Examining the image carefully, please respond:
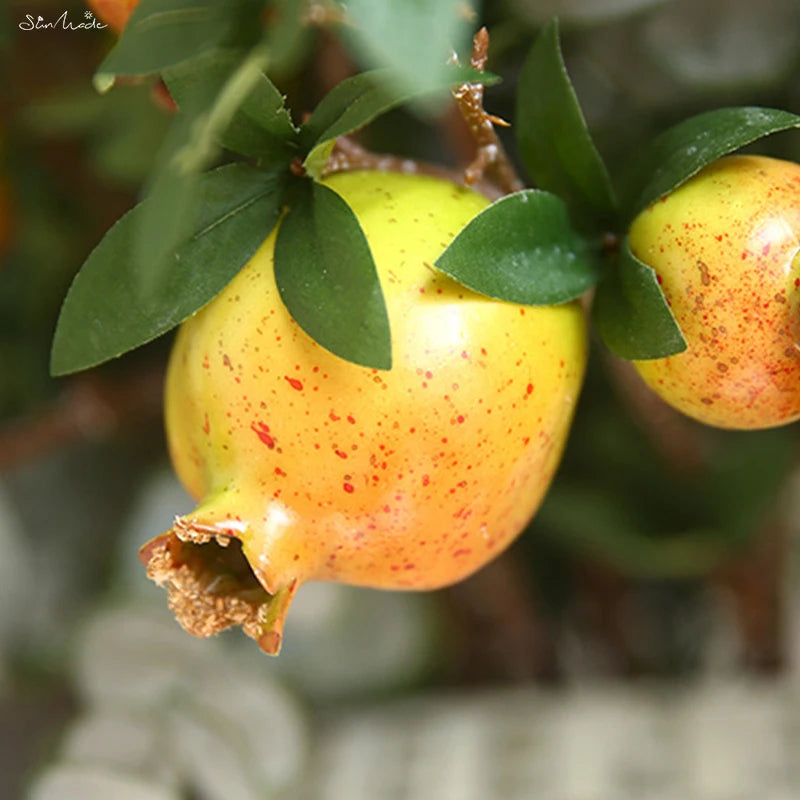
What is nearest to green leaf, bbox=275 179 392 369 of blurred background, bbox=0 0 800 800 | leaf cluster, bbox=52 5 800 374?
leaf cluster, bbox=52 5 800 374

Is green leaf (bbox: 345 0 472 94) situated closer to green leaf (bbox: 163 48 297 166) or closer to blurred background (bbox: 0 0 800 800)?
green leaf (bbox: 163 48 297 166)

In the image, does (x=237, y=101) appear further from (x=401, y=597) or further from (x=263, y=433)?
(x=401, y=597)

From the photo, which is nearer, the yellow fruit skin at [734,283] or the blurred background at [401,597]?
the yellow fruit skin at [734,283]

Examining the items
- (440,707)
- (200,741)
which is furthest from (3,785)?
(440,707)

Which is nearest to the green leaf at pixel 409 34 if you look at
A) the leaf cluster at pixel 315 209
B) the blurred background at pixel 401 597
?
the leaf cluster at pixel 315 209

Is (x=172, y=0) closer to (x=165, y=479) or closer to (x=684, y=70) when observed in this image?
(x=684, y=70)

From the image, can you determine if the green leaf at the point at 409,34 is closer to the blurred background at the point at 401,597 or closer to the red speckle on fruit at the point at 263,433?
the red speckle on fruit at the point at 263,433

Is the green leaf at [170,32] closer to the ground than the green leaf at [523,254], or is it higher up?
higher up
